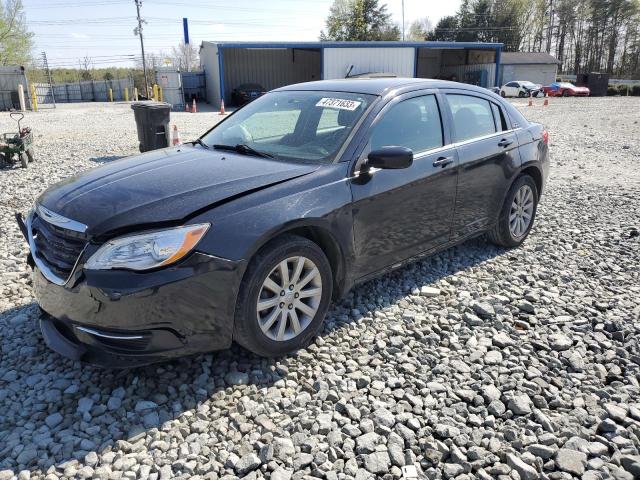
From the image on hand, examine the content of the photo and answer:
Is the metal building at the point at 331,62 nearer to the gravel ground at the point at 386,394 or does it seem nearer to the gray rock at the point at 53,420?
the gravel ground at the point at 386,394

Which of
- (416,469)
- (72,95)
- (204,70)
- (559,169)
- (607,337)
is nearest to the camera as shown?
(416,469)

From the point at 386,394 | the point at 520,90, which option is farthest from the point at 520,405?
the point at 520,90

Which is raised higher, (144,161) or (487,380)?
(144,161)

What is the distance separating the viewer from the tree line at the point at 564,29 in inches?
2704

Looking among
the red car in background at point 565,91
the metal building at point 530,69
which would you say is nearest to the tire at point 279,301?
the red car in background at point 565,91

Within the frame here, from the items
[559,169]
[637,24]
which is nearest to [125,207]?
[559,169]

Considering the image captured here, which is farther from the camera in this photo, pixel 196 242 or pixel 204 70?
pixel 204 70

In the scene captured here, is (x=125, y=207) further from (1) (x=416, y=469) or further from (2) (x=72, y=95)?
(2) (x=72, y=95)

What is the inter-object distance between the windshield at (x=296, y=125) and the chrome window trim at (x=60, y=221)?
1419 millimetres

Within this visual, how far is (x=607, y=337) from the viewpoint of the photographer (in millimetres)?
3814

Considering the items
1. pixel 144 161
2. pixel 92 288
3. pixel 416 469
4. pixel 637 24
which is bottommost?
pixel 416 469

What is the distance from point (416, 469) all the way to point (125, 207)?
6.91ft

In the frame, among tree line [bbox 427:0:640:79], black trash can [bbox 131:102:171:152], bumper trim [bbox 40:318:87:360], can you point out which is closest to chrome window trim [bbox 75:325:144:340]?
bumper trim [bbox 40:318:87:360]

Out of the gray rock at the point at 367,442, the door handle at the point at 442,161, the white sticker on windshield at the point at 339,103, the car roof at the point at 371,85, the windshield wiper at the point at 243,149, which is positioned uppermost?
the car roof at the point at 371,85
